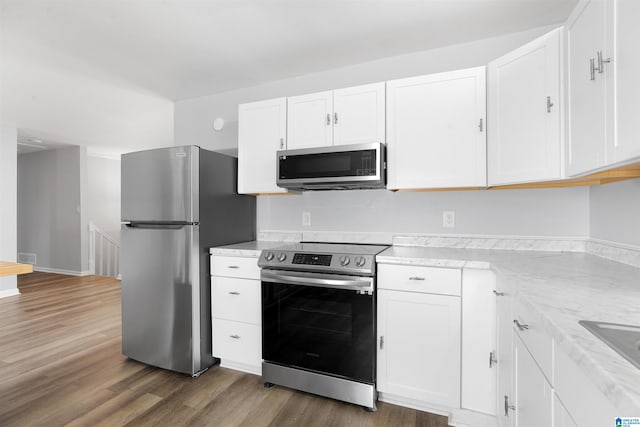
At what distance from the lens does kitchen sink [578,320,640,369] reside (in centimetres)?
66

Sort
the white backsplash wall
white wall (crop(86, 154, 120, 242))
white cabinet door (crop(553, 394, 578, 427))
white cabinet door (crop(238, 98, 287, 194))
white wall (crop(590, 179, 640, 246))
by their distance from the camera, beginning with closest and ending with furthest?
white cabinet door (crop(553, 394, 578, 427)), white wall (crop(590, 179, 640, 246)), the white backsplash wall, white cabinet door (crop(238, 98, 287, 194)), white wall (crop(86, 154, 120, 242))

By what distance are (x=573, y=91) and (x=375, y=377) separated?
1891 millimetres

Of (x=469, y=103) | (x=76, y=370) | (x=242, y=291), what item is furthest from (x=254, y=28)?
(x=76, y=370)

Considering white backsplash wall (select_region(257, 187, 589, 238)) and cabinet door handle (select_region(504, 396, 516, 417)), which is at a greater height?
white backsplash wall (select_region(257, 187, 589, 238))

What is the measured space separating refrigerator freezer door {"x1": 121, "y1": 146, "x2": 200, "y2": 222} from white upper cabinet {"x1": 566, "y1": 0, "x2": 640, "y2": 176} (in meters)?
2.30

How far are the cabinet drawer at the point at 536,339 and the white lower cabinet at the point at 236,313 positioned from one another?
1.66 metres

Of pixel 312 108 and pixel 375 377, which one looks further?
pixel 312 108

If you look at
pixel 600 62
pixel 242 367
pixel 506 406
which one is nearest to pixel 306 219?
pixel 242 367

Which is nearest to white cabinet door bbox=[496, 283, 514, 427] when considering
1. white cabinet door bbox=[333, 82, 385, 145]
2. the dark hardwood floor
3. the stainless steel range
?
the dark hardwood floor

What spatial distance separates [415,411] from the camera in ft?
6.30

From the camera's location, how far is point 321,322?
6.66 feet

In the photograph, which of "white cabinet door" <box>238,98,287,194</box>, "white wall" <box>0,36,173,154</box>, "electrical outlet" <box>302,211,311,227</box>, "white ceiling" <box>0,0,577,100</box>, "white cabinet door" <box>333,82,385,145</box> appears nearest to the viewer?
Answer: "white ceiling" <box>0,0,577,100</box>

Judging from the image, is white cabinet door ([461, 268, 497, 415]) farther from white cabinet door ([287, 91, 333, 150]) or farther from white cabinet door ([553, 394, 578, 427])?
A: white cabinet door ([287, 91, 333, 150])

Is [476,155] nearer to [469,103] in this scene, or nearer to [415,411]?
[469,103]
